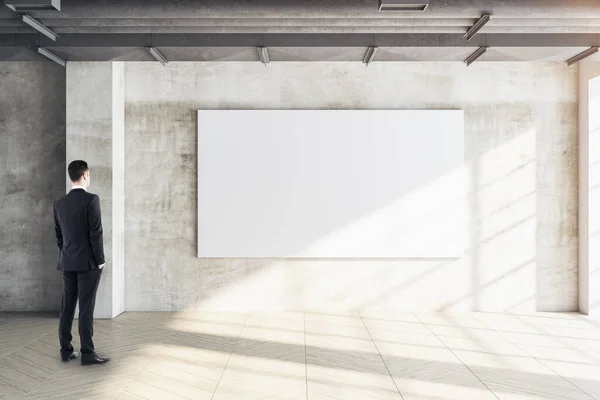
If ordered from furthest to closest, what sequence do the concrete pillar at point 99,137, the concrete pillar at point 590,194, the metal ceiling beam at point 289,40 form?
the concrete pillar at point 590,194 → the concrete pillar at point 99,137 → the metal ceiling beam at point 289,40

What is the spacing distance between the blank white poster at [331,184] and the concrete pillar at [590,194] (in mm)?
1669

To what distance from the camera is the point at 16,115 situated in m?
7.46

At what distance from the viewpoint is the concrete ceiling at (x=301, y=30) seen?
198 inches

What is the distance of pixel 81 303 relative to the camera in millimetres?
4902

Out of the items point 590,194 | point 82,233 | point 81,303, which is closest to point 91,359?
point 81,303

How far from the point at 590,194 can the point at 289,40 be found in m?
4.73

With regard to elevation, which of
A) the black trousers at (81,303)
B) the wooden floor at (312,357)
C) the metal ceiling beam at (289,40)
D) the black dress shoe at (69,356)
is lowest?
the wooden floor at (312,357)

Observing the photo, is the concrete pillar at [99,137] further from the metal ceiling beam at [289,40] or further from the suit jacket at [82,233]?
the suit jacket at [82,233]

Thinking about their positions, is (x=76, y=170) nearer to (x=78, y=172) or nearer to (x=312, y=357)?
(x=78, y=172)

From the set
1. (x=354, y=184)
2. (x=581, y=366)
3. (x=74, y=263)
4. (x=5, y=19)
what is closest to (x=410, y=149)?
(x=354, y=184)

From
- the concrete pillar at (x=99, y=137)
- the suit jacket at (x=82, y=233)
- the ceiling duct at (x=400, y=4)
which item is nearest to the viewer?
the ceiling duct at (x=400, y=4)

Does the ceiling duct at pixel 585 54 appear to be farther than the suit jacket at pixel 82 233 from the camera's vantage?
Yes

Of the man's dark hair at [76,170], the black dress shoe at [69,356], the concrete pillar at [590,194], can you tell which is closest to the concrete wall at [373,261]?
the concrete pillar at [590,194]

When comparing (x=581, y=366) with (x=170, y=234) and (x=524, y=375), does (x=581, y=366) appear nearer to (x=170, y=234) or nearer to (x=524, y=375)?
(x=524, y=375)
